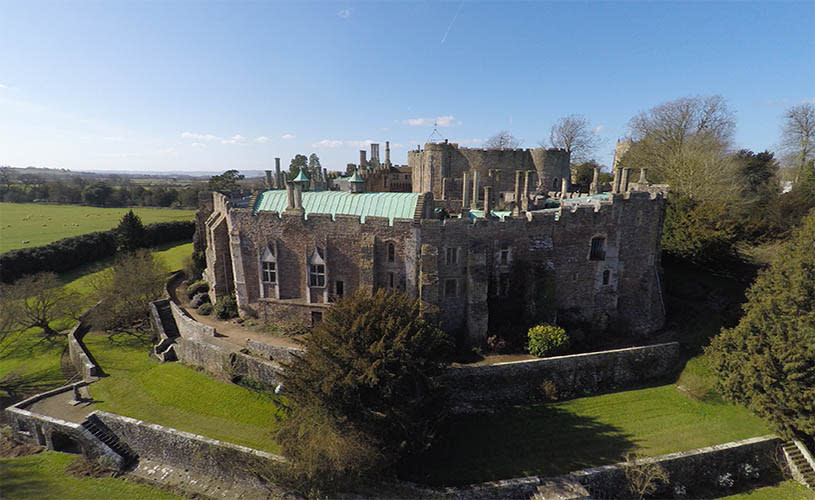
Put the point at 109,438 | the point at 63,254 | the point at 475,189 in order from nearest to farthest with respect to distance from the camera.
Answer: the point at 109,438 → the point at 475,189 → the point at 63,254

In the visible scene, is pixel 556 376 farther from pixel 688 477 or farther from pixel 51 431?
pixel 51 431

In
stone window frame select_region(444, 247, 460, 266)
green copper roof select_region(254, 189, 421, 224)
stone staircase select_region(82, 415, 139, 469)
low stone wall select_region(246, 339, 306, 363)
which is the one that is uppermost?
green copper roof select_region(254, 189, 421, 224)

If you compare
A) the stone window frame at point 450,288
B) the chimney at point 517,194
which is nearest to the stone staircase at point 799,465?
the stone window frame at point 450,288

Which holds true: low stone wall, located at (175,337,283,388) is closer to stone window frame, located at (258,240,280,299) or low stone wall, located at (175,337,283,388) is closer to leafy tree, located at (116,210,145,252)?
stone window frame, located at (258,240,280,299)

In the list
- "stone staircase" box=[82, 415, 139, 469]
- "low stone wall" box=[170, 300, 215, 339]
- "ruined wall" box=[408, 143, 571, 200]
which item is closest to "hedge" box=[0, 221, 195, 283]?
"low stone wall" box=[170, 300, 215, 339]

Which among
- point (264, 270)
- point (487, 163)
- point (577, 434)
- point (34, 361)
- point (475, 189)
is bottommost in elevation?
Result: point (34, 361)

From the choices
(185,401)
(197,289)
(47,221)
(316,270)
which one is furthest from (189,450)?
(47,221)

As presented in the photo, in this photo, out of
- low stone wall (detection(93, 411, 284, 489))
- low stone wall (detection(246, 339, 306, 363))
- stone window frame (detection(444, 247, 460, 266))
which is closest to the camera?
low stone wall (detection(93, 411, 284, 489))
